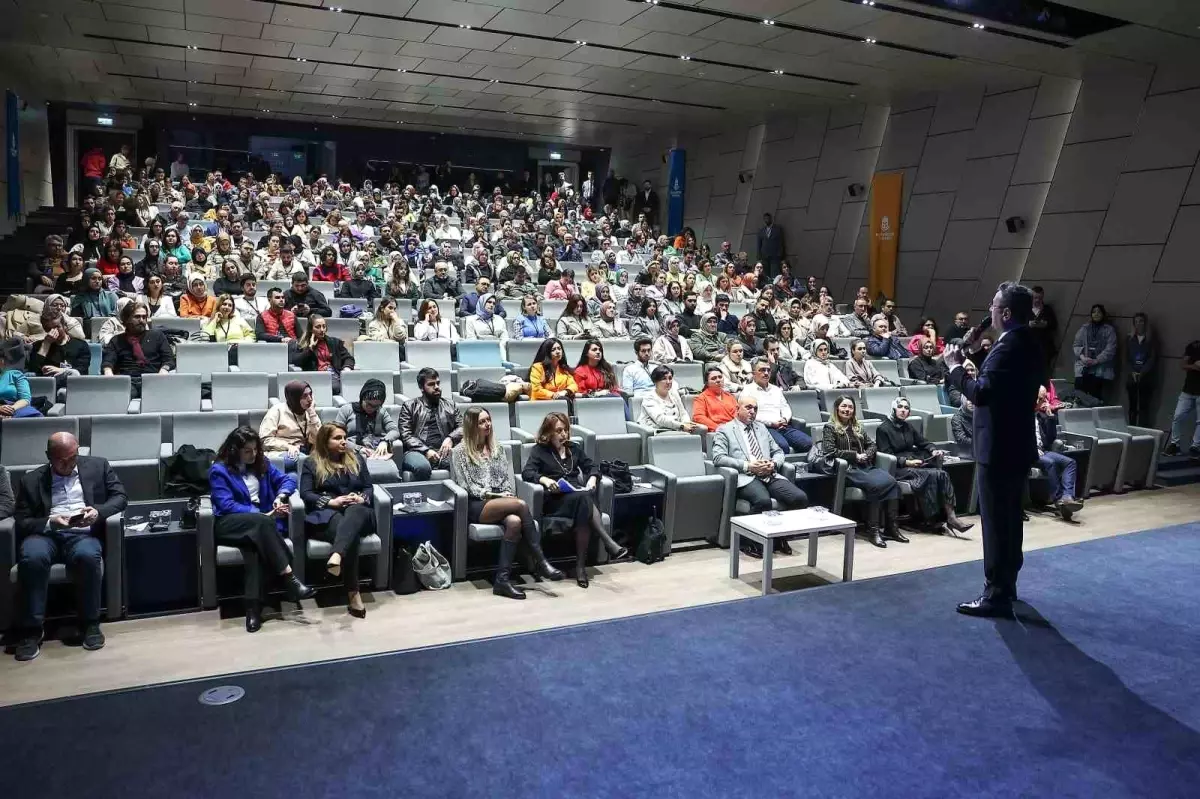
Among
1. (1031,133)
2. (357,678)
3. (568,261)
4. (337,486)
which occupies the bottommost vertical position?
(357,678)

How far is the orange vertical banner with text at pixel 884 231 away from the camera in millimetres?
11906

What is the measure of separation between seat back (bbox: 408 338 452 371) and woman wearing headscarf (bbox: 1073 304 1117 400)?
6.57 metres

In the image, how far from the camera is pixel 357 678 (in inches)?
124

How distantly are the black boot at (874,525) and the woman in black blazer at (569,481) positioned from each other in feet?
5.98

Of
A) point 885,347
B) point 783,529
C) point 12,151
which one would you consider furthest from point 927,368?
point 12,151

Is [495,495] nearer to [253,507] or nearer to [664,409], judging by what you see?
[253,507]

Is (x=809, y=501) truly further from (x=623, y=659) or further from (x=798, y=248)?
(x=798, y=248)

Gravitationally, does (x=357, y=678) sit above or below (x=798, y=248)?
below

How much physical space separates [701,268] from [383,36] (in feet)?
16.4

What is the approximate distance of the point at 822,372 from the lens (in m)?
8.05

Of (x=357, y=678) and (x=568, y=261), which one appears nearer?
(x=357, y=678)

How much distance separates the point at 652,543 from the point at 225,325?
4.06 meters

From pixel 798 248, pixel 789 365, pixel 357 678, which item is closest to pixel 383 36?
pixel 789 365

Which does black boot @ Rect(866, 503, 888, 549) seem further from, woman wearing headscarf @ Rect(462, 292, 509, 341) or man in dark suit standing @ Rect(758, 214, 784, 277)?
man in dark suit standing @ Rect(758, 214, 784, 277)
